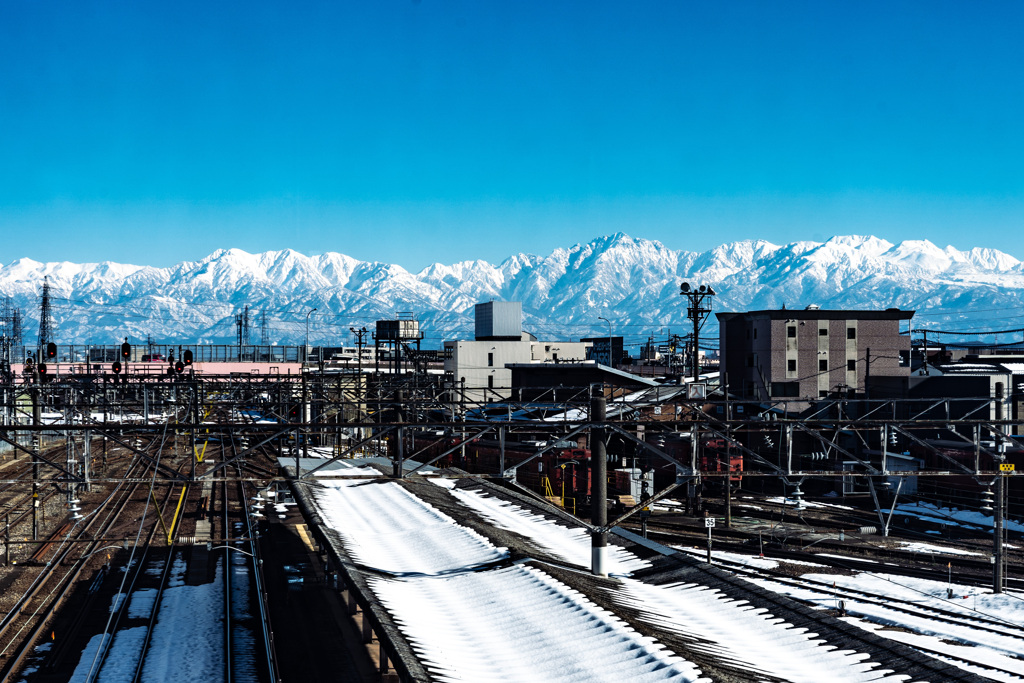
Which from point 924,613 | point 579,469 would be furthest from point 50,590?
point 924,613

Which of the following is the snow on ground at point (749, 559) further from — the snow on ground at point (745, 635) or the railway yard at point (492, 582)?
the snow on ground at point (745, 635)

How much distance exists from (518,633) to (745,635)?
10.7ft

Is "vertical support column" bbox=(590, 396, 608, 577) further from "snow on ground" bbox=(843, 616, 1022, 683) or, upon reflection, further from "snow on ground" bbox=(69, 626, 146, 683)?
"snow on ground" bbox=(69, 626, 146, 683)

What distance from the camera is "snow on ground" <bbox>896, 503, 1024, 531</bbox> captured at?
30.1 meters

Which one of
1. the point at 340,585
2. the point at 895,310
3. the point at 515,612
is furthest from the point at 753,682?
the point at 895,310

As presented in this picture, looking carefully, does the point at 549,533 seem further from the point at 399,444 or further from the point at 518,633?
the point at 518,633

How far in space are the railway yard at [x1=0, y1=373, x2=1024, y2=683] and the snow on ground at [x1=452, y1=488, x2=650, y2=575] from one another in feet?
0.26

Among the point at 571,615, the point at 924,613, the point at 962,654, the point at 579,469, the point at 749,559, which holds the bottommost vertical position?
the point at 749,559

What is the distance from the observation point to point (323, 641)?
18.4m

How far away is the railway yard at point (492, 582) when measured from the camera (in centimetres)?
1214

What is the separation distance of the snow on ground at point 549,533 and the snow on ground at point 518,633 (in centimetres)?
199

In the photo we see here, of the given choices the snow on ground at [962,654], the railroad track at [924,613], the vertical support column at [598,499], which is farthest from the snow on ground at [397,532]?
the snow on ground at [962,654]

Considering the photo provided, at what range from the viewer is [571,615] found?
519 inches

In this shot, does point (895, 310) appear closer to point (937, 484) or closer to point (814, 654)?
point (937, 484)
